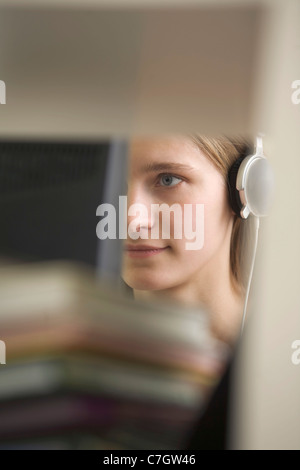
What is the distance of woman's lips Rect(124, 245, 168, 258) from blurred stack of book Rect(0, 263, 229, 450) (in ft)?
0.24

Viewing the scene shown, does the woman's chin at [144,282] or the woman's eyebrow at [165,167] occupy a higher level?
the woman's eyebrow at [165,167]

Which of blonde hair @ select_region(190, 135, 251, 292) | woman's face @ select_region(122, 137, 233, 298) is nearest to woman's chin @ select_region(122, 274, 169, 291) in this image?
woman's face @ select_region(122, 137, 233, 298)

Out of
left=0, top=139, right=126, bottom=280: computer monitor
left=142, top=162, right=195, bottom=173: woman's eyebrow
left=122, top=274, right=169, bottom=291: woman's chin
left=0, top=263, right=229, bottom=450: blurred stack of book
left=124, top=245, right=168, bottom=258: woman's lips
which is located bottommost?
left=0, top=263, right=229, bottom=450: blurred stack of book

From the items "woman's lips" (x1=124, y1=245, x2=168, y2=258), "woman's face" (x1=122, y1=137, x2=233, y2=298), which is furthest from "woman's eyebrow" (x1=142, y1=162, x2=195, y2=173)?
"woman's lips" (x1=124, y1=245, x2=168, y2=258)

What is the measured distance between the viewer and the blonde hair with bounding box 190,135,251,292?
897 millimetres

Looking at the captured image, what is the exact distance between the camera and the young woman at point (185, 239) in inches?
34.6

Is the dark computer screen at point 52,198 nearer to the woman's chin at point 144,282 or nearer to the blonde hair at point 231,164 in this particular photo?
the woman's chin at point 144,282

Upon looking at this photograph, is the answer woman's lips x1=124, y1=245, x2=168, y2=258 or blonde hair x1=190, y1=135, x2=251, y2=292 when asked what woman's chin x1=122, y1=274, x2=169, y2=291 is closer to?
woman's lips x1=124, y1=245, x2=168, y2=258

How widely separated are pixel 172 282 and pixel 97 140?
293 mm

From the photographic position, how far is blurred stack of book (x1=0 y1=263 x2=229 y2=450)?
2.67 ft

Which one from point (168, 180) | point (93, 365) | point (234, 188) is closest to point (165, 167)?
point (168, 180)

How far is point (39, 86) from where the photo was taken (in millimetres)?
881

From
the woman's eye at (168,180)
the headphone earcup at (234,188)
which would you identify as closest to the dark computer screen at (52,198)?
the woman's eye at (168,180)

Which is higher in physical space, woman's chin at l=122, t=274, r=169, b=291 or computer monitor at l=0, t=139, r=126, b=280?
computer monitor at l=0, t=139, r=126, b=280
